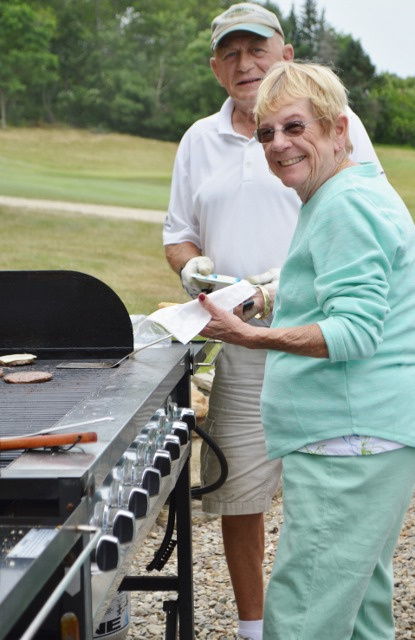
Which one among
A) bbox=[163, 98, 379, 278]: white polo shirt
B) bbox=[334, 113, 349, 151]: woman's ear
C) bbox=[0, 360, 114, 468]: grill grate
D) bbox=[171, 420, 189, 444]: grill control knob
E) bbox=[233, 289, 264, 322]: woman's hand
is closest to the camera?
bbox=[0, 360, 114, 468]: grill grate

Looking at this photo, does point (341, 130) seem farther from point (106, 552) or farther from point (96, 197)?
point (96, 197)

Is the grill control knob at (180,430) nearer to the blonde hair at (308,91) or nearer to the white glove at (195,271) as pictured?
the white glove at (195,271)

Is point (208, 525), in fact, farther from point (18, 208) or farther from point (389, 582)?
point (18, 208)

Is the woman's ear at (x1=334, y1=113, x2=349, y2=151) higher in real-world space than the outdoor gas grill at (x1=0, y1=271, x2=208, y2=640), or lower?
higher

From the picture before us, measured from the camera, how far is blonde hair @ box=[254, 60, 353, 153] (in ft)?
6.61

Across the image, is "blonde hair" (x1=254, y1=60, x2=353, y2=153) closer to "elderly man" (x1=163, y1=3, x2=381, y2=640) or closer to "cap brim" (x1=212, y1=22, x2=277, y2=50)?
"elderly man" (x1=163, y1=3, x2=381, y2=640)

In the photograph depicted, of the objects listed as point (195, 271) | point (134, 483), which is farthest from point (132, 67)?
point (134, 483)

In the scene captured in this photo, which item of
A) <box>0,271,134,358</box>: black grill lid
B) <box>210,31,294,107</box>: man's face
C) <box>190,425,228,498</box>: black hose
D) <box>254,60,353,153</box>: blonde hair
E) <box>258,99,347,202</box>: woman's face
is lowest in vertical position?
<box>190,425,228,498</box>: black hose

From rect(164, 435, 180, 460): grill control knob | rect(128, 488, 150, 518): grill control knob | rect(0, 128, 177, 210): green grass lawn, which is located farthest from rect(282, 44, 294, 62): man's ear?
rect(0, 128, 177, 210): green grass lawn

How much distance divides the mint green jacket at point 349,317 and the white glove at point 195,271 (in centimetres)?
71

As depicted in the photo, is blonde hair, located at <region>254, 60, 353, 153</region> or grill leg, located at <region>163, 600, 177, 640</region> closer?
blonde hair, located at <region>254, 60, 353, 153</region>

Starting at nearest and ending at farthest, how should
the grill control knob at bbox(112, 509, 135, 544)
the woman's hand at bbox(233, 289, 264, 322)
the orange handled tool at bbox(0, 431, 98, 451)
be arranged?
the orange handled tool at bbox(0, 431, 98, 451) < the grill control knob at bbox(112, 509, 135, 544) < the woman's hand at bbox(233, 289, 264, 322)

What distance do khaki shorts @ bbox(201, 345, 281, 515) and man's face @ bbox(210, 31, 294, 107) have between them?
802 mm

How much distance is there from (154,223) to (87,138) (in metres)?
0.74
